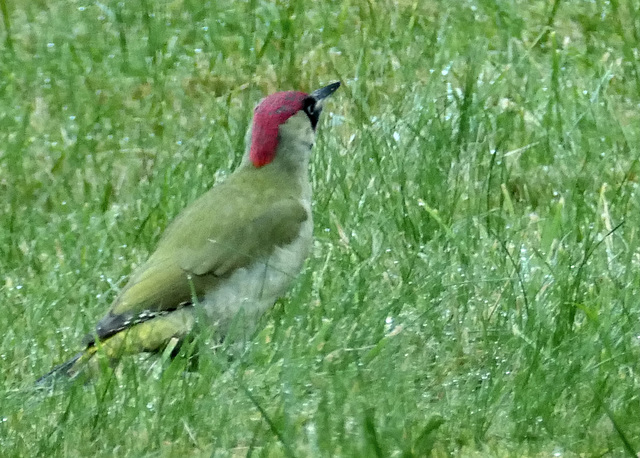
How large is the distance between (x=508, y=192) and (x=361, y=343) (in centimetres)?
154

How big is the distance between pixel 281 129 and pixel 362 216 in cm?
48

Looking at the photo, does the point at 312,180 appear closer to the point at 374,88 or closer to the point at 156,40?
the point at 374,88

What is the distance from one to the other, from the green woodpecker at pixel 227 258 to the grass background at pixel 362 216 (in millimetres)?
136

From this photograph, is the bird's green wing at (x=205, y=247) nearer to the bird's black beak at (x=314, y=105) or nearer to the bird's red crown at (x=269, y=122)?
the bird's red crown at (x=269, y=122)

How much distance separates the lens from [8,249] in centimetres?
512

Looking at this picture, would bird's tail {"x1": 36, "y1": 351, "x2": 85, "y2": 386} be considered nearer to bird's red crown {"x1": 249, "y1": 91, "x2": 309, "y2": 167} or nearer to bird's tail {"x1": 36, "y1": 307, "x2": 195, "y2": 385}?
bird's tail {"x1": 36, "y1": 307, "x2": 195, "y2": 385}

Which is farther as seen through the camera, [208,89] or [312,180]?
[208,89]

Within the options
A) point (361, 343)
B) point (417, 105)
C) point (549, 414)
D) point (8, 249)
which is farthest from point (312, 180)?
point (549, 414)

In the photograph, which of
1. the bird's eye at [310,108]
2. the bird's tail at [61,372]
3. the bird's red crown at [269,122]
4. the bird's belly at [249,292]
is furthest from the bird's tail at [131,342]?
the bird's eye at [310,108]

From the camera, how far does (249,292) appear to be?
14.7ft

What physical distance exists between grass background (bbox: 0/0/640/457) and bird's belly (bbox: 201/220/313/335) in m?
0.10

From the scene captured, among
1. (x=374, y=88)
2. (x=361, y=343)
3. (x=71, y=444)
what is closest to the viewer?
(x=71, y=444)

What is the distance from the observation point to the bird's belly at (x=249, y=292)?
443 cm

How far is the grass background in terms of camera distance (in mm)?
3572
